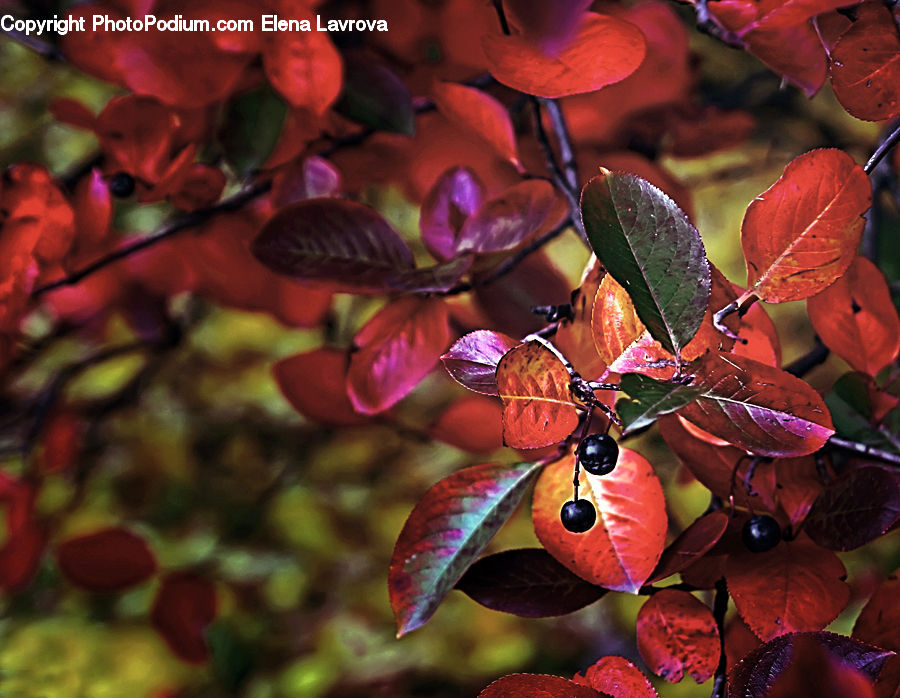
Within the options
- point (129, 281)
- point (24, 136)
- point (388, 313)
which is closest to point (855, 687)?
point (388, 313)

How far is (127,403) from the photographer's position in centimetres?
68

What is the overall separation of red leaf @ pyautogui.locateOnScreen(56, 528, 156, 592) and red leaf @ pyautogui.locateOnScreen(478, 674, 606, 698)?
397 millimetres

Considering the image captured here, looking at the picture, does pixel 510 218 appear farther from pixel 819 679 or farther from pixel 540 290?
pixel 819 679

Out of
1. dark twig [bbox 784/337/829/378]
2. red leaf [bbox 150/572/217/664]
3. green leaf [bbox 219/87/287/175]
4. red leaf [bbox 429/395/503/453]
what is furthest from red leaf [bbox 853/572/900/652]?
red leaf [bbox 150/572/217/664]

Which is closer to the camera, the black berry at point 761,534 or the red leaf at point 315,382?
the black berry at point 761,534

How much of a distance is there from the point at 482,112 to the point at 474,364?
0.49 ft

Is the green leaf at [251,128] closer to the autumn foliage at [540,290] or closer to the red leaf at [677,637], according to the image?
the autumn foliage at [540,290]

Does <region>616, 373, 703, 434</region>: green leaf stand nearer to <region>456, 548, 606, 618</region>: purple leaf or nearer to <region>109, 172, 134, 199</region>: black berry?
<region>456, 548, 606, 618</region>: purple leaf

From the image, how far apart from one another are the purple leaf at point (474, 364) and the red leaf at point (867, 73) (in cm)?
14

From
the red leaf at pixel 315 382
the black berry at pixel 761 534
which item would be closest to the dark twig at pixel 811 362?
the black berry at pixel 761 534

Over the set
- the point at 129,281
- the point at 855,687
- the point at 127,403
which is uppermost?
the point at 855,687

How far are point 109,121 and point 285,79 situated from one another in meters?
0.10

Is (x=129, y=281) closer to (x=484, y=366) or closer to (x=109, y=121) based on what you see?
(x=109, y=121)

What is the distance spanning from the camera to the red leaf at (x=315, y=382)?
40cm
